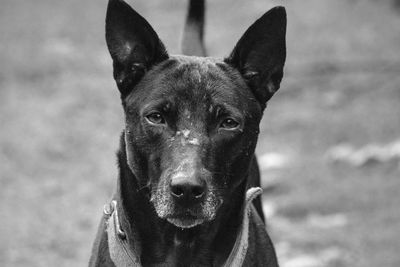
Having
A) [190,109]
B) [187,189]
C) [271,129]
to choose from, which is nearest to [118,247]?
[187,189]

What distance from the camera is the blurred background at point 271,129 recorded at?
719cm

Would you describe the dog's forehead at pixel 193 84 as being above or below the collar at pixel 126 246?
above

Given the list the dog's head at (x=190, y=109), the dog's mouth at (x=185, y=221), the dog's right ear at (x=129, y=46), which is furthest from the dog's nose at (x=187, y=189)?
the dog's right ear at (x=129, y=46)

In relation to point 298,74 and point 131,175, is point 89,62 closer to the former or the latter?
point 298,74

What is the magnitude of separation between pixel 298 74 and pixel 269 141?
234cm

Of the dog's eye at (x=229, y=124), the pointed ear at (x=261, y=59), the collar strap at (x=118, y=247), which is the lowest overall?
the collar strap at (x=118, y=247)

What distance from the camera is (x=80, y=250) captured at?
23.2ft

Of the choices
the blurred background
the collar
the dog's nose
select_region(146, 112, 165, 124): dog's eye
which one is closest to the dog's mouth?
the dog's nose

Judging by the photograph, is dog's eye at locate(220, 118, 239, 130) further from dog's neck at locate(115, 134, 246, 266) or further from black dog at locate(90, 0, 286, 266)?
dog's neck at locate(115, 134, 246, 266)

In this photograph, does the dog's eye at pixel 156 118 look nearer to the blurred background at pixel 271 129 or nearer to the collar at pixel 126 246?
the collar at pixel 126 246

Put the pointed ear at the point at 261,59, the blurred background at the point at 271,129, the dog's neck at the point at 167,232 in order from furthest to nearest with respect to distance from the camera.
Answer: the blurred background at the point at 271,129 → the pointed ear at the point at 261,59 → the dog's neck at the point at 167,232

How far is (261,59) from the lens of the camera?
4449 millimetres

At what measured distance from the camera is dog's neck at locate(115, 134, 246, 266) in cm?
422

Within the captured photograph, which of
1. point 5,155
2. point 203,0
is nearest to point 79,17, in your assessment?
point 5,155
